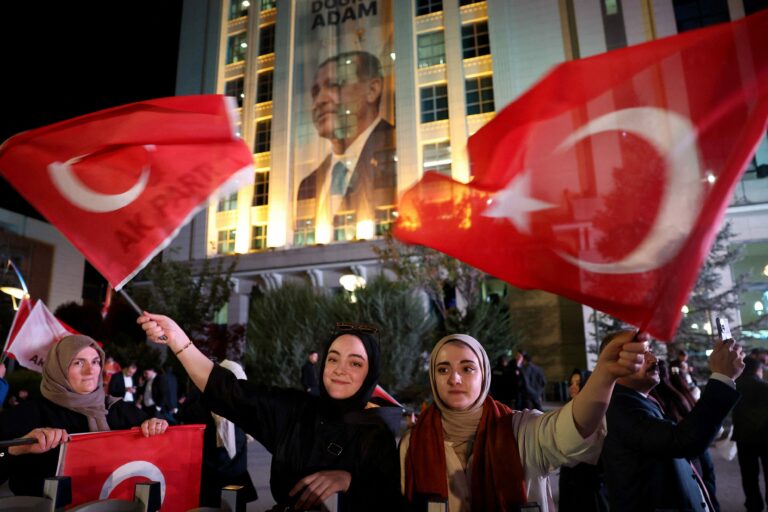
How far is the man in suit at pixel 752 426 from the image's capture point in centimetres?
517

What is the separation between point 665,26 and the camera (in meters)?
21.1

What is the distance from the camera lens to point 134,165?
3.48 metres

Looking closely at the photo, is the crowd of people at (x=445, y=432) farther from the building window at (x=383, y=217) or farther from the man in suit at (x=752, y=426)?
the building window at (x=383, y=217)

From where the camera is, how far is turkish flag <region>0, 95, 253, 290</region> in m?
3.35

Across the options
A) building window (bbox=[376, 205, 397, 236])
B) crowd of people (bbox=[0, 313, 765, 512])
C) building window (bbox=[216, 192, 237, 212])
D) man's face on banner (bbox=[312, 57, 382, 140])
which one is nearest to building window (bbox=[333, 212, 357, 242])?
building window (bbox=[376, 205, 397, 236])

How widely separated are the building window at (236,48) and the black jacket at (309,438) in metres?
34.7

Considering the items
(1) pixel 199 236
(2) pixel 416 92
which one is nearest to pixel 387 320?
(2) pixel 416 92

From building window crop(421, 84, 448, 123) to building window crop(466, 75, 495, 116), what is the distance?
130 centimetres

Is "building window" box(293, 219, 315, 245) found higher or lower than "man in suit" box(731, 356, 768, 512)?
higher

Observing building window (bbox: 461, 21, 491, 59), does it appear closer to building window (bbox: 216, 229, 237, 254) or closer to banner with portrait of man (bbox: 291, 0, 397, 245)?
banner with portrait of man (bbox: 291, 0, 397, 245)

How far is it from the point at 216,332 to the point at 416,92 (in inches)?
642

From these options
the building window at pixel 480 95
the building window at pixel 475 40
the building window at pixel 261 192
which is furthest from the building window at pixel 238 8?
the building window at pixel 480 95

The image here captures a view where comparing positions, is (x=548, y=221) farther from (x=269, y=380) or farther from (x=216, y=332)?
(x=216, y=332)

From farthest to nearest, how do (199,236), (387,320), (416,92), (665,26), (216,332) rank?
1. (199,236)
2. (416,92)
3. (216,332)
4. (665,26)
5. (387,320)
